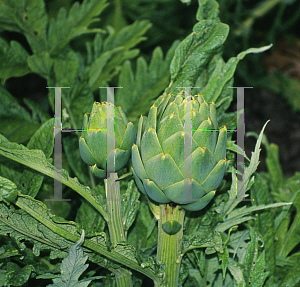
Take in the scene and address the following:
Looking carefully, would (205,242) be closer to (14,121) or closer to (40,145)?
(40,145)

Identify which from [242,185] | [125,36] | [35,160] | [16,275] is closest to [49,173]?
[35,160]

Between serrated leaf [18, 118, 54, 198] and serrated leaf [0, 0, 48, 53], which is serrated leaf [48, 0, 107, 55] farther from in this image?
serrated leaf [18, 118, 54, 198]

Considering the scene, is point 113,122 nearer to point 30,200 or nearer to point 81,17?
point 30,200

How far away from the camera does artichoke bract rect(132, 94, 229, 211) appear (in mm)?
362

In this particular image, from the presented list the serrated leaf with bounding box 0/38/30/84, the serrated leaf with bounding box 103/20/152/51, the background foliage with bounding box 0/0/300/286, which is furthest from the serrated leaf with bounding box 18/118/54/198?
the serrated leaf with bounding box 103/20/152/51

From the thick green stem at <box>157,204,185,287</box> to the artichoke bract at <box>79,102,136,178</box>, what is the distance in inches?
3.0

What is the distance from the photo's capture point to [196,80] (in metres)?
0.56

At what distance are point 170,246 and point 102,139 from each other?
147 millimetres

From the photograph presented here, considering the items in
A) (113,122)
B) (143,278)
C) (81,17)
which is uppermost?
(81,17)

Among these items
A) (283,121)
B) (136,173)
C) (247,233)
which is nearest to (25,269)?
(136,173)

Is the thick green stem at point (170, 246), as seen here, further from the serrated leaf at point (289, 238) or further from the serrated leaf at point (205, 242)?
the serrated leaf at point (289, 238)

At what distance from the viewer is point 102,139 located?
0.39 meters

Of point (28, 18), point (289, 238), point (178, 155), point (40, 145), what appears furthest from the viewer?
point (28, 18)

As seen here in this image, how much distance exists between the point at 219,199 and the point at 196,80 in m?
0.19
